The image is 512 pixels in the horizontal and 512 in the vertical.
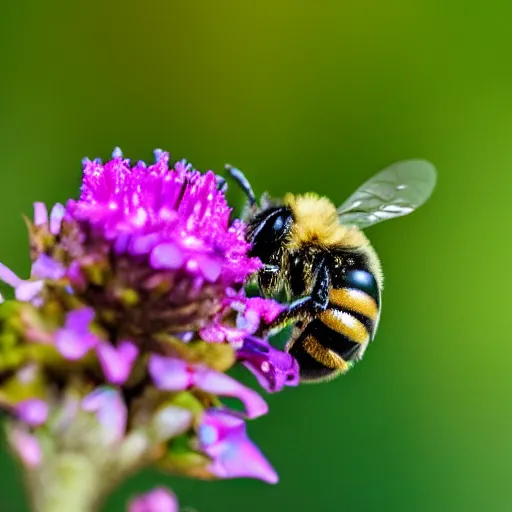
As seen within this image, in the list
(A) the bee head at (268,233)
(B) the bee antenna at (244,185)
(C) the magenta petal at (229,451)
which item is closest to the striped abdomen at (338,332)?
(A) the bee head at (268,233)

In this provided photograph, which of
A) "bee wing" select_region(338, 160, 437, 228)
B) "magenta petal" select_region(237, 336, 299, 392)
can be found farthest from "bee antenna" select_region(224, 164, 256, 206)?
"magenta petal" select_region(237, 336, 299, 392)

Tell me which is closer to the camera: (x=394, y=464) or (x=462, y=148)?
(x=394, y=464)

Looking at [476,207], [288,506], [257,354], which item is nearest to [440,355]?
[476,207]

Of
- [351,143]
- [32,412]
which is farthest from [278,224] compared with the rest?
[351,143]

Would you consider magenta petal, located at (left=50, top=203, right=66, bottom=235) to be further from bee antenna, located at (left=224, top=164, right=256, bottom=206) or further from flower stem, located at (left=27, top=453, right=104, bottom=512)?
bee antenna, located at (left=224, top=164, right=256, bottom=206)

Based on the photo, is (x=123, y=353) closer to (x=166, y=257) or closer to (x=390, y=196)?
(x=166, y=257)

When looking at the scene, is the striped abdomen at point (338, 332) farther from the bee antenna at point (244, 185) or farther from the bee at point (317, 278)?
the bee antenna at point (244, 185)

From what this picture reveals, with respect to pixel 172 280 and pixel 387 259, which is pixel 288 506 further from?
pixel 172 280
